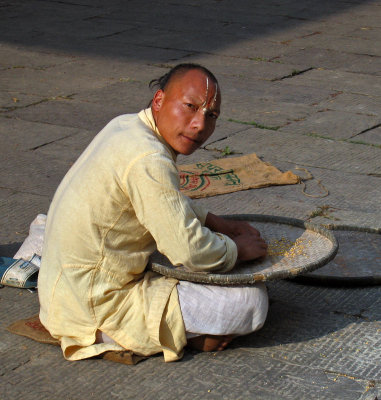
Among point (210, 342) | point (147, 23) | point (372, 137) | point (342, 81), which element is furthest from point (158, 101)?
point (147, 23)

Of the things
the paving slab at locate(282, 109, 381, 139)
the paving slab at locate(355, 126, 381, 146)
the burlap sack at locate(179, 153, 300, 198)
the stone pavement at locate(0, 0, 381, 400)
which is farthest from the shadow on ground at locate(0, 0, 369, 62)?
the burlap sack at locate(179, 153, 300, 198)

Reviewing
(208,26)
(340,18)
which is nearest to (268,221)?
(208,26)

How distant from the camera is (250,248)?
2.83 meters

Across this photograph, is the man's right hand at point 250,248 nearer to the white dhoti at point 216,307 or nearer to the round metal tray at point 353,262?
the white dhoti at point 216,307

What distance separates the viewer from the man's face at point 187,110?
274 cm

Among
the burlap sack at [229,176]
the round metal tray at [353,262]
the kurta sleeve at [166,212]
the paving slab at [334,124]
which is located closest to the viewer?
the kurta sleeve at [166,212]

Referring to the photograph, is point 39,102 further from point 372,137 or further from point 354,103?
point 372,137

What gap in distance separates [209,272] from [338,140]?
A: 2.96 meters

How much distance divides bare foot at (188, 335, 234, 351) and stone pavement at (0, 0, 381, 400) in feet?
0.10

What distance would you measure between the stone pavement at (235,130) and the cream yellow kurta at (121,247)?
0.13 m

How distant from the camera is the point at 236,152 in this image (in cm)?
520

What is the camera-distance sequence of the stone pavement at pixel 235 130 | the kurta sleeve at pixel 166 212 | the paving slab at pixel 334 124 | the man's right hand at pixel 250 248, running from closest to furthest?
the kurta sleeve at pixel 166 212
the stone pavement at pixel 235 130
the man's right hand at pixel 250 248
the paving slab at pixel 334 124

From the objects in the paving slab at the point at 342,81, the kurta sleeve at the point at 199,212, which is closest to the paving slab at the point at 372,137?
the paving slab at the point at 342,81

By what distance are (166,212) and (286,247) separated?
0.63 meters
